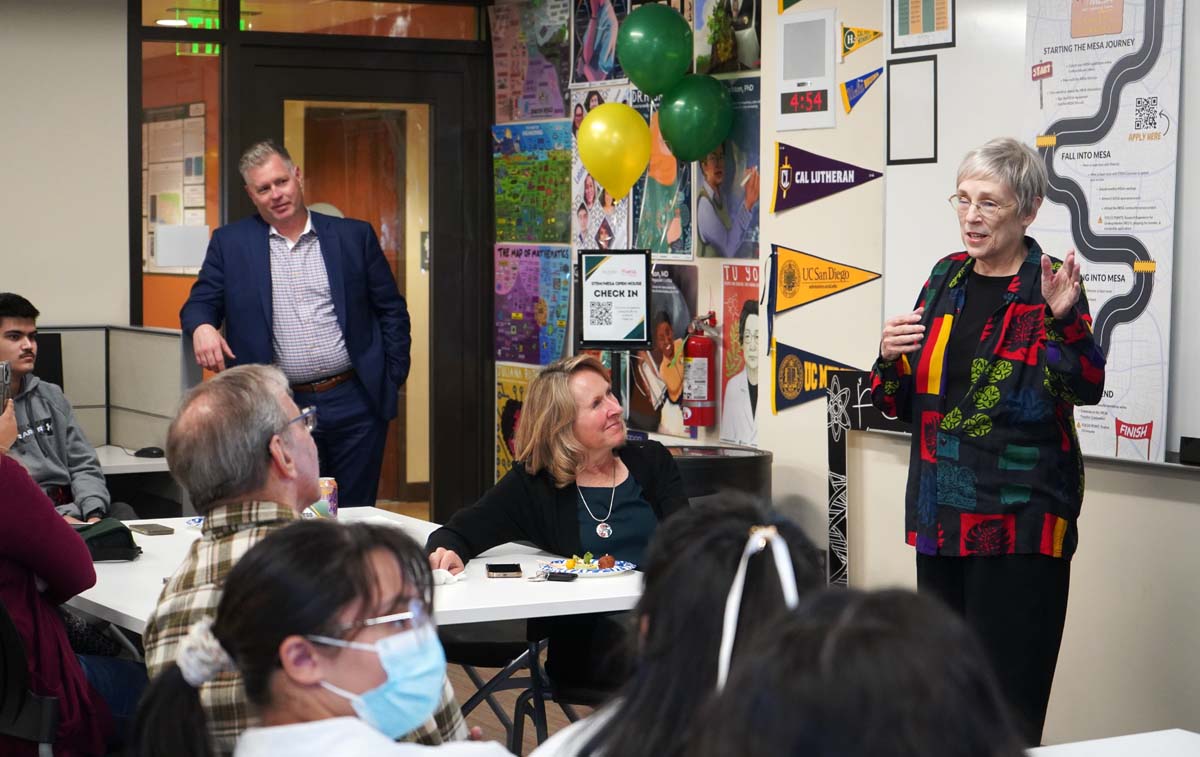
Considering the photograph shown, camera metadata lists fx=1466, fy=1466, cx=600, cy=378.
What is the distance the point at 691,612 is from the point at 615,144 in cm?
428

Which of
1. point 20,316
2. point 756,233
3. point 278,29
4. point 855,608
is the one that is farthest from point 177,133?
point 855,608

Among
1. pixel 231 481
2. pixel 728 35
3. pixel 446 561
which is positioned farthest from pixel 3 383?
pixel 728 35

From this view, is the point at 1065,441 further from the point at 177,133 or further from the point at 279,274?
the point at 177,133

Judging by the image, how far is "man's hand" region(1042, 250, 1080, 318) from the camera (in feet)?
9.39

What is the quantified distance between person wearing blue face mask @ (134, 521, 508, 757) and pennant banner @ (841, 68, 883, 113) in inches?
130

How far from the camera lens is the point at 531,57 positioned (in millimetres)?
6855

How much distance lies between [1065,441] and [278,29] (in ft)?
15.7

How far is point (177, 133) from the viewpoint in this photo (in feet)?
22.1

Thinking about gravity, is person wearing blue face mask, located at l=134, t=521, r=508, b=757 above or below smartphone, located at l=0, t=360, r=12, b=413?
below

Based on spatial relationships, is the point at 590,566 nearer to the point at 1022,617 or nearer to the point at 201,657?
the point at 1022,617

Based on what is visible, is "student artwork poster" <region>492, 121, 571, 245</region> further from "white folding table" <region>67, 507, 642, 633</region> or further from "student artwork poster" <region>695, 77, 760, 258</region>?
"white folding table" <region>67, 507, 642, 633</region>

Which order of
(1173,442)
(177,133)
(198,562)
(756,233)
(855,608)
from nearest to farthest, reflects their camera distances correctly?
(855,608), (198,562), (1173,442), (756,233), (177,133)

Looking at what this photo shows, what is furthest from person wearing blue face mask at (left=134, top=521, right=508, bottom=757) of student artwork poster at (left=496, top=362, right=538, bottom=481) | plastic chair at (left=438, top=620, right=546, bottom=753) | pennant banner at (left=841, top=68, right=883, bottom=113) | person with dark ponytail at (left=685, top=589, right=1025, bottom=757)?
student artwork poster at (left=496, top=362, right=538, bottom=481)

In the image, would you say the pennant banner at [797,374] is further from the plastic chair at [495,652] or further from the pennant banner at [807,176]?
the plastic chair at [495,652]
